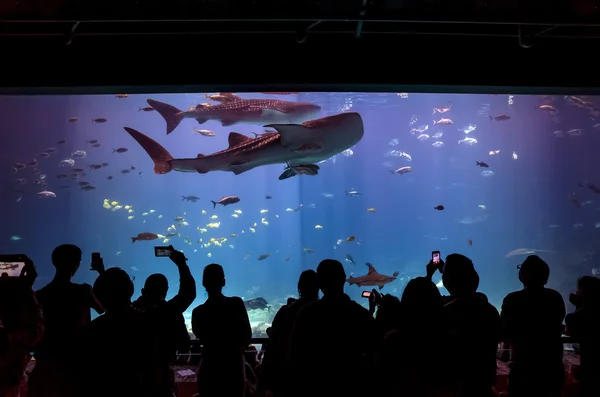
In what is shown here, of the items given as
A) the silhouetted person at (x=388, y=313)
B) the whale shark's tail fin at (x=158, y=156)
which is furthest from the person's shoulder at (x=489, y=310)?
the whale shark's tail fin at (x=158, y=156)

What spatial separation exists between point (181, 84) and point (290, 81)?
125cm

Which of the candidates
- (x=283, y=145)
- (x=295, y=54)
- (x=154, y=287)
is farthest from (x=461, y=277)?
(x=283, y=145)

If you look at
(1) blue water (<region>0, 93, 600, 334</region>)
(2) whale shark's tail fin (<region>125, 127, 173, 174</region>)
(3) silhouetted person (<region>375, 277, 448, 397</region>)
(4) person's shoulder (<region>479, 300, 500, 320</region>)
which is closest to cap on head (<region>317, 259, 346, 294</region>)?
(3) silhouetted person (<region>375, 277, 448, 397</region>)

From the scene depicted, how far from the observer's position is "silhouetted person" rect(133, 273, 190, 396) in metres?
2.04

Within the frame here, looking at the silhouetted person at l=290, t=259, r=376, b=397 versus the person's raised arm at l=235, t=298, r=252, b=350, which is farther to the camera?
the person's raised arm at l=235, t=298, r=252, b=350

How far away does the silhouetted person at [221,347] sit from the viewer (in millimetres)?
2281

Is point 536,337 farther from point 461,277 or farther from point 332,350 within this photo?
point 332,350

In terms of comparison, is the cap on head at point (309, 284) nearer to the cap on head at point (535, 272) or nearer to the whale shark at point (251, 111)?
the cap on head at point (535, 272)

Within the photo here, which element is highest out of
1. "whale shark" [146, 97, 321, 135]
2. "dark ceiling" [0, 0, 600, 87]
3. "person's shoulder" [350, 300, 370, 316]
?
"whale shark" [146, 97, 321, 135]

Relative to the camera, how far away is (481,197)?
46500 millimetres

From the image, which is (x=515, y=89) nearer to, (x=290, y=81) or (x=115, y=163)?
(x=290, y=81)

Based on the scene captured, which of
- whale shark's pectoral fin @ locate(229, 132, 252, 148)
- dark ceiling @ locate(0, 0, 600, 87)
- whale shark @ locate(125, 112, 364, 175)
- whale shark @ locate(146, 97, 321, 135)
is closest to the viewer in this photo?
dark ceiling @ locate(0, 0, 600, 87)

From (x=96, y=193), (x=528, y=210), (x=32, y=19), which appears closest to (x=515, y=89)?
(x=32, y=19)

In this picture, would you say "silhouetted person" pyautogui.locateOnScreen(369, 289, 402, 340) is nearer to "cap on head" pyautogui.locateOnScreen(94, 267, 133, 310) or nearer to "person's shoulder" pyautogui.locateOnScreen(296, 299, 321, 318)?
"person's shoulder" pyautogui.locateOnScreen(296, 299, 321, 318)
